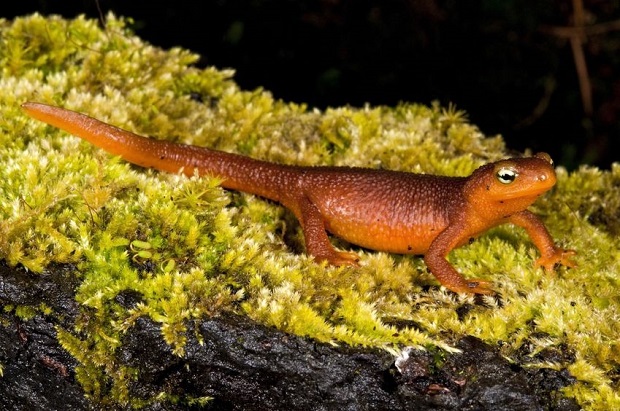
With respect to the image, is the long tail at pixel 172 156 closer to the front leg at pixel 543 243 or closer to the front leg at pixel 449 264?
the front leg at pixel 449 264

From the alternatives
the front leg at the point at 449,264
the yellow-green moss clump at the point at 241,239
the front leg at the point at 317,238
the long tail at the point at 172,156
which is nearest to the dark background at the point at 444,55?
the yellow-green moss clump at the point at 241,239

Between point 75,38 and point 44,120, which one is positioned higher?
point 75,38

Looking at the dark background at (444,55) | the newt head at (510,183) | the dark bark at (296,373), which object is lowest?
the dark bark at (296,373)

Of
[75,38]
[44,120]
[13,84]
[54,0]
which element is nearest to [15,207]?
[44,120]

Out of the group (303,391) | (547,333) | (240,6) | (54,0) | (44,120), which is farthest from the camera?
(240,6)

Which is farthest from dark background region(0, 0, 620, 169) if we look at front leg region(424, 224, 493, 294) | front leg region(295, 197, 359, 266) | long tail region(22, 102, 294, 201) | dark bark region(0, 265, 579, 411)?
dark bark region(0, 265, 579, 411)

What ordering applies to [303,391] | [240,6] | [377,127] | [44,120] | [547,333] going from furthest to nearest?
1. [240,6]
2. [377,127]
3. [44,120]
4. [547,333]
5. [303,391]

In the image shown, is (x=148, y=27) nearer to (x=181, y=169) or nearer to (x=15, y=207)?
(x=181, y=169)
